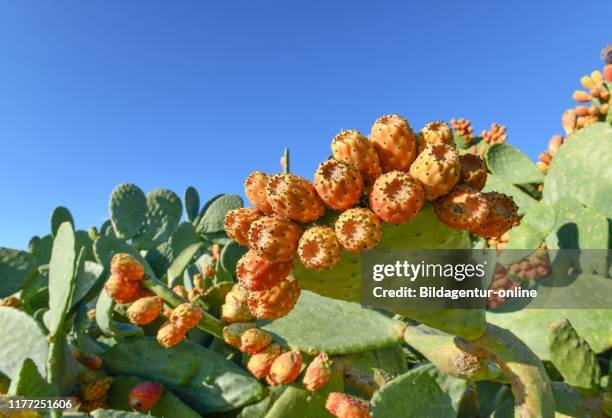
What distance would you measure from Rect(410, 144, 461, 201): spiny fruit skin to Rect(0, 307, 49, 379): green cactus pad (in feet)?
5.64

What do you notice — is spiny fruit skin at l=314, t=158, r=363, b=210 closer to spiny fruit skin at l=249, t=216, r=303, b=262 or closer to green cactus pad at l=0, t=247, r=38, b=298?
spiny fruit skin at l=249, t=216, r=303, b=262

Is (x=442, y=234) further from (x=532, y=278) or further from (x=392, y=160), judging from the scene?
(x=532, y=278)

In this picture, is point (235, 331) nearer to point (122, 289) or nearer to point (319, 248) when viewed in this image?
point (122, 289)

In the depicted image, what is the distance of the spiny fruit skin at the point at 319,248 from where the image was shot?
97cm

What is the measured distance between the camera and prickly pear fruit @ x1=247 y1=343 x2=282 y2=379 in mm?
1993

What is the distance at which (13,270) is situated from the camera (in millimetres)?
2609

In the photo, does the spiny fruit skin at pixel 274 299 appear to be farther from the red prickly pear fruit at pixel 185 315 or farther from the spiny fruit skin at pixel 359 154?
the red prickly pear fruit at pixel 185 315

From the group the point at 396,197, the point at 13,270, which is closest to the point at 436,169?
the point at 396,197

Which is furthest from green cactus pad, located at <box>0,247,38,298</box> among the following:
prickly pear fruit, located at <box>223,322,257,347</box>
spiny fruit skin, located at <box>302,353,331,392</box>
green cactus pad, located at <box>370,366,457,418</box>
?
green cactus pad, located at <box>370,366,457,418</box>

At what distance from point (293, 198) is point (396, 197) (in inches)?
7.8

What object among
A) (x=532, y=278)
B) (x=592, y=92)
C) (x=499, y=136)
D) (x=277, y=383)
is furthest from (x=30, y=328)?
(x=499, y=136)

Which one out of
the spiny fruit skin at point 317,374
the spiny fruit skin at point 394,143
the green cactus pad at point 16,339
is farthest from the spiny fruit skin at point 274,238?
the green cactus pad at point 16,339

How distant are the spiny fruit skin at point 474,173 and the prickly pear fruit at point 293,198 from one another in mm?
318

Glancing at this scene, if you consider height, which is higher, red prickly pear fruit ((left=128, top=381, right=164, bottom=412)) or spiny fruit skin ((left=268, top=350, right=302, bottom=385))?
spiny fruit skin ((left=268, top=350, right=302, bottom=385))
